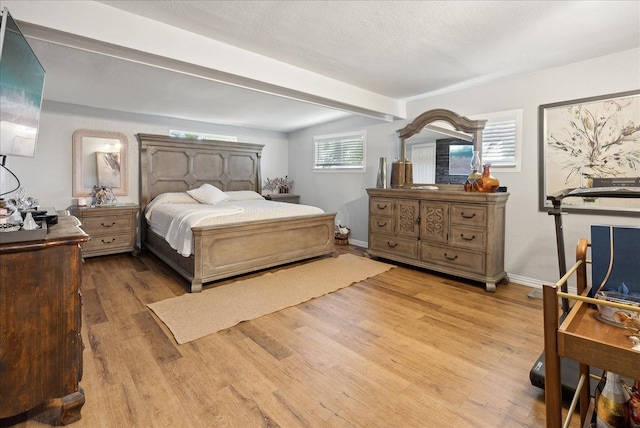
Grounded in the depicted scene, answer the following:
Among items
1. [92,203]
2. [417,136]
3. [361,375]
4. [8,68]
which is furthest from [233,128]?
[361,375]

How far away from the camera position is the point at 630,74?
111 inches

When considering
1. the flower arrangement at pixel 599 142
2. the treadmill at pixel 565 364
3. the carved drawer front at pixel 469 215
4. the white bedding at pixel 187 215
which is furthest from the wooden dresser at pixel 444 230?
the treadmill at pixel 565 364

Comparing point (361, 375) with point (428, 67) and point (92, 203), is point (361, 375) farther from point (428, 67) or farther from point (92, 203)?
point (92, 203)

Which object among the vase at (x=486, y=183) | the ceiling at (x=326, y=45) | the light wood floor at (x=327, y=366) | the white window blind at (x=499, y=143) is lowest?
the light wood floor at (x=327, y=366)

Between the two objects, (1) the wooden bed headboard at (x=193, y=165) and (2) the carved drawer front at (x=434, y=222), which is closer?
(2) the carved drawer front at (x=434, y=222)

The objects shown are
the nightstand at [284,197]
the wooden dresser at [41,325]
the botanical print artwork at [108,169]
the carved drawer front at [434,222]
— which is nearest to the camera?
the wooden dresser at [41,325]

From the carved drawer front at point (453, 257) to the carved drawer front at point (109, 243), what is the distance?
4.17 m

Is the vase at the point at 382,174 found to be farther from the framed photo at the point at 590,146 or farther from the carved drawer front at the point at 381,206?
the framed photo at the point at 590,146

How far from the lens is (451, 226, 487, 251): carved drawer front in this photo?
132 inches

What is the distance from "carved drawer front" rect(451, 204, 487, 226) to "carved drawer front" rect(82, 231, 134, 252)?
4497 mm

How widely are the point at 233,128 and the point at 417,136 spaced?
3558 mm

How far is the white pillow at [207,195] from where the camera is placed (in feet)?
16.0

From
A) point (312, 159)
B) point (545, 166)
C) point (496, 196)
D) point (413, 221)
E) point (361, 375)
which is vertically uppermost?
point (312, 159)

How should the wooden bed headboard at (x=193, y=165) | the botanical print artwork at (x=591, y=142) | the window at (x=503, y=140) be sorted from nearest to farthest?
the botanical print artwork at (x=591, y=142), the window at (x=503, y=140), the wooden bed headboard at (x=193, y=165)
